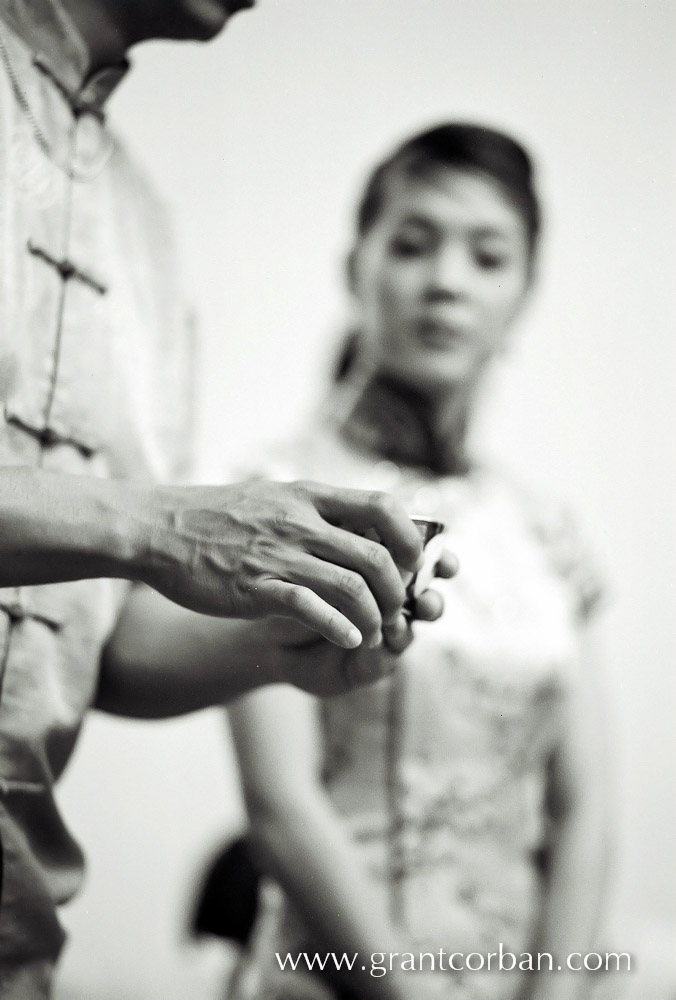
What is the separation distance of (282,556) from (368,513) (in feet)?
0.15

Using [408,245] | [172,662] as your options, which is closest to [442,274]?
[408,245]

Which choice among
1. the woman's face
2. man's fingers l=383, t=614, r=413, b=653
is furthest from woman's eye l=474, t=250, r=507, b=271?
man's fingers l=383, t=614, r=413, b=653

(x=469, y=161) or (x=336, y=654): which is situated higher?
(x=469, y=161)

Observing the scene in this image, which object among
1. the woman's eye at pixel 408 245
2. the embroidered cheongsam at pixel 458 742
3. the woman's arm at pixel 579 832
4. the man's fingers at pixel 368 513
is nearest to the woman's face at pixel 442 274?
the woman's eye at pixel 408 245

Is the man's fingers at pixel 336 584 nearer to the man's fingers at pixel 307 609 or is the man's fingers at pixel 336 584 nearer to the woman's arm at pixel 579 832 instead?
the man's fingers at pixel 307 609

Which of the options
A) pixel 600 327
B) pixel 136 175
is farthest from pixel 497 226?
pixel 600 327

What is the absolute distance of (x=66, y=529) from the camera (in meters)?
0.45

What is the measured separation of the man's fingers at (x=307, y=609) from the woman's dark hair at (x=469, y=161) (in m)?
0.70

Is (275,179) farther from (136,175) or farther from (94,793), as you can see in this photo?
(94,793)

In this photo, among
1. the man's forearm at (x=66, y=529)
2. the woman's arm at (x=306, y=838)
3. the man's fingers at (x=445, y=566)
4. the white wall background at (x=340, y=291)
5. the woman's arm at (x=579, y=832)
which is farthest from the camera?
the white wall background at (x=340, y=291)

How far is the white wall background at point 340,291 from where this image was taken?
4.46ft

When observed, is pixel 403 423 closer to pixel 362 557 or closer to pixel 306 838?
pixel 306 838

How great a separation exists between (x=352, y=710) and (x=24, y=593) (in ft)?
1.33

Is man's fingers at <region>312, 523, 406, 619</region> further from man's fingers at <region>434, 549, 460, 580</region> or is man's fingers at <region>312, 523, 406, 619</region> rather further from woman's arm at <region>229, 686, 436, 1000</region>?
woman's arm at <region>229, 686, 436, 1000</region>
